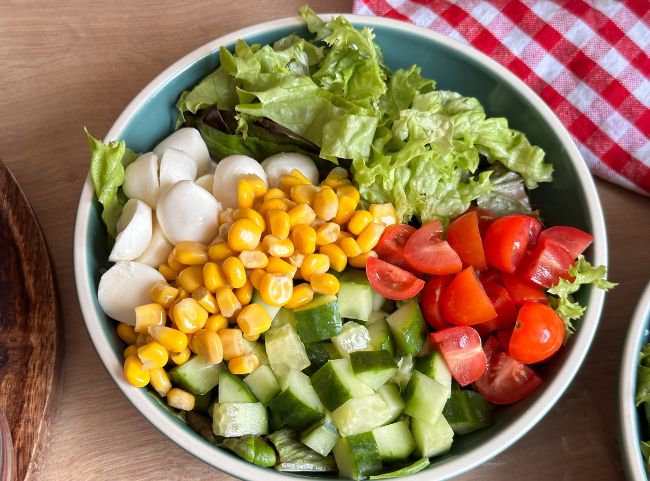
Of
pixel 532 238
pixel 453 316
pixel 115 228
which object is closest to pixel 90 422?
pixel 115 228

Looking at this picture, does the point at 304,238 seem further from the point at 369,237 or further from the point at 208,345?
the point at 208,345

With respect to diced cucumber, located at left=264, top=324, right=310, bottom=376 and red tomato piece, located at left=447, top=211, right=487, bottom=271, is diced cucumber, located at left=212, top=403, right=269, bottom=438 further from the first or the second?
red tomato piece, located at left=447, top=211, right=487, bottom=271

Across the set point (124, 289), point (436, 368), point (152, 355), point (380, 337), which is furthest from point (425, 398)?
point (124, 289)

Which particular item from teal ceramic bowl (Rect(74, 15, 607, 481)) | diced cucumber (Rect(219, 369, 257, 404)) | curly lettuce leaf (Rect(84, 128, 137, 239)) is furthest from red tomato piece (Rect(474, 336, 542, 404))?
curly lettuce leaf (Rect(84, 128, 137, 239))

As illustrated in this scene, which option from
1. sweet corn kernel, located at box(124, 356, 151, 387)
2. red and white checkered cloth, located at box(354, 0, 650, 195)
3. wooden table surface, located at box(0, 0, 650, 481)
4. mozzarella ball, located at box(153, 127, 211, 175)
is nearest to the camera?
sweet corn kernel, located at box(124, 356, 151, 387)

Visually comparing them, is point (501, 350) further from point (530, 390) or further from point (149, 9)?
point (149, 9)

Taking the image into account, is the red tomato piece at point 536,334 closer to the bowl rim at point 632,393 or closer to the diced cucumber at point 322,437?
the bowl rim at point 632,393
